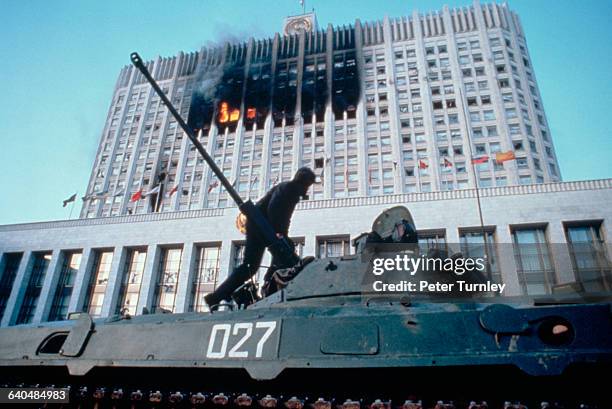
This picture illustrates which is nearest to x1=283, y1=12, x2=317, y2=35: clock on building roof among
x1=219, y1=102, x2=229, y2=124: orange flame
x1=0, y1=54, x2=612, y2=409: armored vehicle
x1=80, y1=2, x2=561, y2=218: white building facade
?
x1=80, y1=2, x2=561, y2=218: white building facade

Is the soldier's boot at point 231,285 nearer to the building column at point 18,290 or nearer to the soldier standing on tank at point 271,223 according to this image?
the soldier standing on tank at point 271,223

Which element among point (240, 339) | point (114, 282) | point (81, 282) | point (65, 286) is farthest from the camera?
point (65, 286)

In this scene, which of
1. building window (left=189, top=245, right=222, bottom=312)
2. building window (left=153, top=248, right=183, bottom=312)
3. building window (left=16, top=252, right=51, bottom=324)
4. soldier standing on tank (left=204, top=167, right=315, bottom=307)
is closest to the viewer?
soldier standing on tank (left=204, top=167, right=315, bottom=307)

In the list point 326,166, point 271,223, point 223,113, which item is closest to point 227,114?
point 223,113

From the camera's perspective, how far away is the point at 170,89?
6306 centimetres

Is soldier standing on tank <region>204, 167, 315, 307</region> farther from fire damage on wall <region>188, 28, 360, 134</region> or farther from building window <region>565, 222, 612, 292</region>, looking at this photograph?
fire damage on wall <region>188, 28, 360, 134</region>

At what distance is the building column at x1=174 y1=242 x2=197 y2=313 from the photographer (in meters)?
25.8

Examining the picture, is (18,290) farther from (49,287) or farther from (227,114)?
(227,114)

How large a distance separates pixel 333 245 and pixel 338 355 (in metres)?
22.1

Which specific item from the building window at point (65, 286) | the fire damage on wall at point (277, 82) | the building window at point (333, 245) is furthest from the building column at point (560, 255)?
the fire damage on wall at point (277, 82)

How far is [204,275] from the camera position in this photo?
89.2 ft

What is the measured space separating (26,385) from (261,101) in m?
56.5

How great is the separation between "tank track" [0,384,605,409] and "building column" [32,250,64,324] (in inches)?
1104

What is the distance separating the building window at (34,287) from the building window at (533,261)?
110 feet
